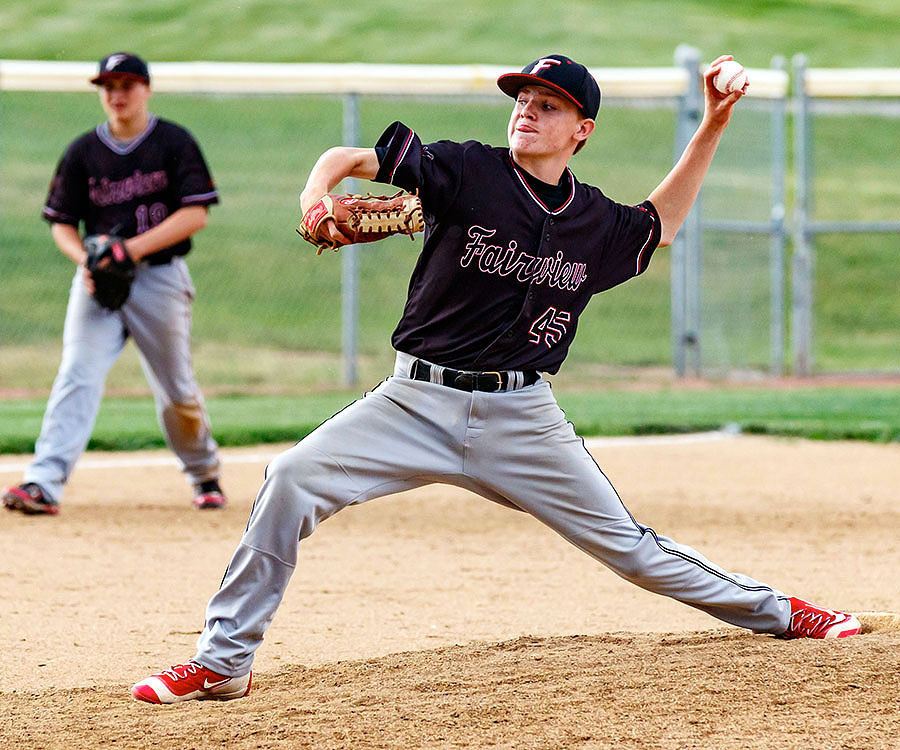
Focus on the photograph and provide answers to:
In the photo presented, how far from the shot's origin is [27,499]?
6367 millimetres

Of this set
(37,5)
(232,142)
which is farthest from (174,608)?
(37,5)

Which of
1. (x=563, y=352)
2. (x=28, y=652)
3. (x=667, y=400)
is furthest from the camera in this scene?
(x=667, y=400)

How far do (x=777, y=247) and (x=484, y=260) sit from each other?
32.3ft

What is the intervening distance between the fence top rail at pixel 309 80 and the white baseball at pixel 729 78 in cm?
726

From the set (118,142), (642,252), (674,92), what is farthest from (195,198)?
(674,92)

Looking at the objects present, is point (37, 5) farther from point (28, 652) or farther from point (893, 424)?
point (28, 652)

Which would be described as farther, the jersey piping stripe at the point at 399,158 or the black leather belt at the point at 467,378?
the black leather belt at the point at 467,378

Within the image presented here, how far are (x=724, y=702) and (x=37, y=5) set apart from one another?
27.1 meters

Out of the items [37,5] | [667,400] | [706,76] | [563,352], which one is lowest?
[667,400]

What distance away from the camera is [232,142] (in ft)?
69.5

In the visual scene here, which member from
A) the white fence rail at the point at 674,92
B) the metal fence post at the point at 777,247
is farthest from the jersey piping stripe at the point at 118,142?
the metal fence post at the point at 777,247

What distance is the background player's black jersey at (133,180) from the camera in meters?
6.46

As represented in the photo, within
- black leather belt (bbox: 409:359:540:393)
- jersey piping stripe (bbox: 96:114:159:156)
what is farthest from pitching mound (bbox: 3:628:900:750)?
jersey piping stripe (bbox: 96:114:159:156)

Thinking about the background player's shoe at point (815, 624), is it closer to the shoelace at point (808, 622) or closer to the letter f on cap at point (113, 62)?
the shoelace at point (808, 622)
